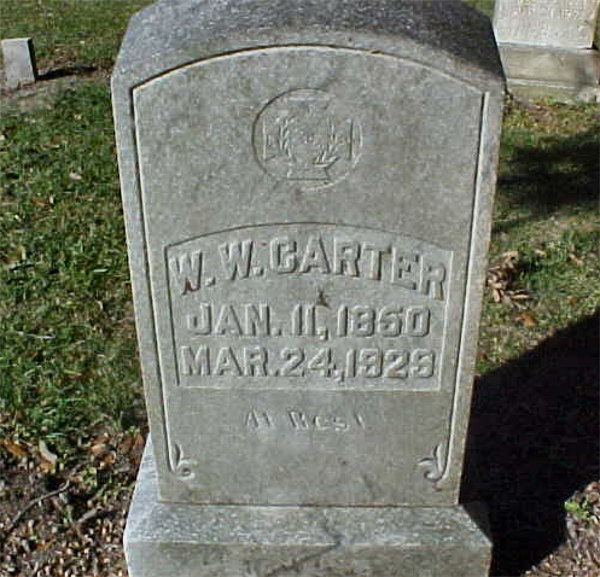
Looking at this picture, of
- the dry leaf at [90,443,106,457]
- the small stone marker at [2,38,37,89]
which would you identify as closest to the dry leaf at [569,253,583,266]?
the dry leaf at [90,443,106,457]

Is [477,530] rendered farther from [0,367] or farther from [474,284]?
[0,367]

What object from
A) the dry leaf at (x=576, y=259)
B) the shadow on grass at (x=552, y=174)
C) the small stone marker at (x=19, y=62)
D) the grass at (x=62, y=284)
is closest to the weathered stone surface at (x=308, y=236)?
the grass at (x=62, y=284)

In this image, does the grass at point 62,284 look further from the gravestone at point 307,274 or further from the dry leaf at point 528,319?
the dry leaf at point 528,319

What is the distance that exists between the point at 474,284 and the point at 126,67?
105cm

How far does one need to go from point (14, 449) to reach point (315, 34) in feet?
6.82

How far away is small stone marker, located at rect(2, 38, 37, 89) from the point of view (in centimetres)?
698

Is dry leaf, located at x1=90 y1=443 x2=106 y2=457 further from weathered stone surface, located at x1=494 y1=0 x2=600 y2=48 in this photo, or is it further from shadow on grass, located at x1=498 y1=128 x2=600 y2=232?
weathered stone surface, located at x1=494 y1=0 x2=600 y2=48

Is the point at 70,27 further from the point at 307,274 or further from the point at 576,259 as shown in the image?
the point at 307,274

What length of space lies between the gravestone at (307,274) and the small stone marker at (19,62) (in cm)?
485

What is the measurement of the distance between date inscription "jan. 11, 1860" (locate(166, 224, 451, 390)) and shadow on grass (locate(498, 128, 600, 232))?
275cm

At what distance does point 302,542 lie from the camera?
2.76 m

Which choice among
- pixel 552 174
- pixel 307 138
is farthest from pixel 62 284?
pixel 552 174

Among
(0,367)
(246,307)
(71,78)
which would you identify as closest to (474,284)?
(246,307)

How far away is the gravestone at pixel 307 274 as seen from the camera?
2.11 metres
